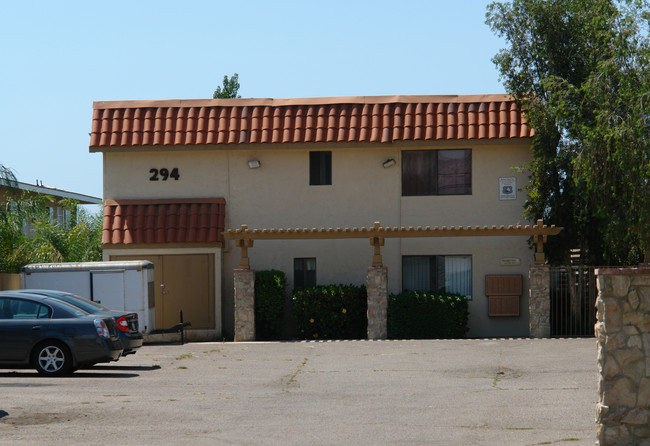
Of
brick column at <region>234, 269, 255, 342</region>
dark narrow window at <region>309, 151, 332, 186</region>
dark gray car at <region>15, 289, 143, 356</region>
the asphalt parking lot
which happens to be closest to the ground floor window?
dark narrow window at <region>309, 151, 332, 186</region>

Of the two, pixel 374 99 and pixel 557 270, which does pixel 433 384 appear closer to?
pixel 557 270

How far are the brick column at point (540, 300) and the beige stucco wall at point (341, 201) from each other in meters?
2.13

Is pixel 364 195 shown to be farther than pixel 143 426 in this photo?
Yes

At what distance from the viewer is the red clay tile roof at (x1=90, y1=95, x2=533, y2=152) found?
26078 millimetres

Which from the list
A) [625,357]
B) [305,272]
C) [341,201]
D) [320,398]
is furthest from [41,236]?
[625,357]

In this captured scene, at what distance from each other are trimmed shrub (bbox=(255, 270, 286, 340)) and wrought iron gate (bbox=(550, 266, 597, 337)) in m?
6.96

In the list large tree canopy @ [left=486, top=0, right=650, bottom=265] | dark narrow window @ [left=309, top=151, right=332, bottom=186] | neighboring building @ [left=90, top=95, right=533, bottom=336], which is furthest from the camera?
dark narrow window @ [left=309, top=151, right=332, bottom=186]

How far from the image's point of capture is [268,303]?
24984 mm

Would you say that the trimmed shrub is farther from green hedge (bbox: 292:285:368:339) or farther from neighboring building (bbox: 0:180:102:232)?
neighboring building (bbox: 0:180:102:232)

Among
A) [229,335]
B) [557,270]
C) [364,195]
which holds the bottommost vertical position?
[229,335]

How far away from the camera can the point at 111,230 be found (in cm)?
2630

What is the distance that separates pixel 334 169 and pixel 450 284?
4450mm

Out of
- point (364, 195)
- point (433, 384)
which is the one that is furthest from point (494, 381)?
point (364, 195)

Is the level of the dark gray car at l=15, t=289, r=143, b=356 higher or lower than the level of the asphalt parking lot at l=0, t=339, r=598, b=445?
higher
